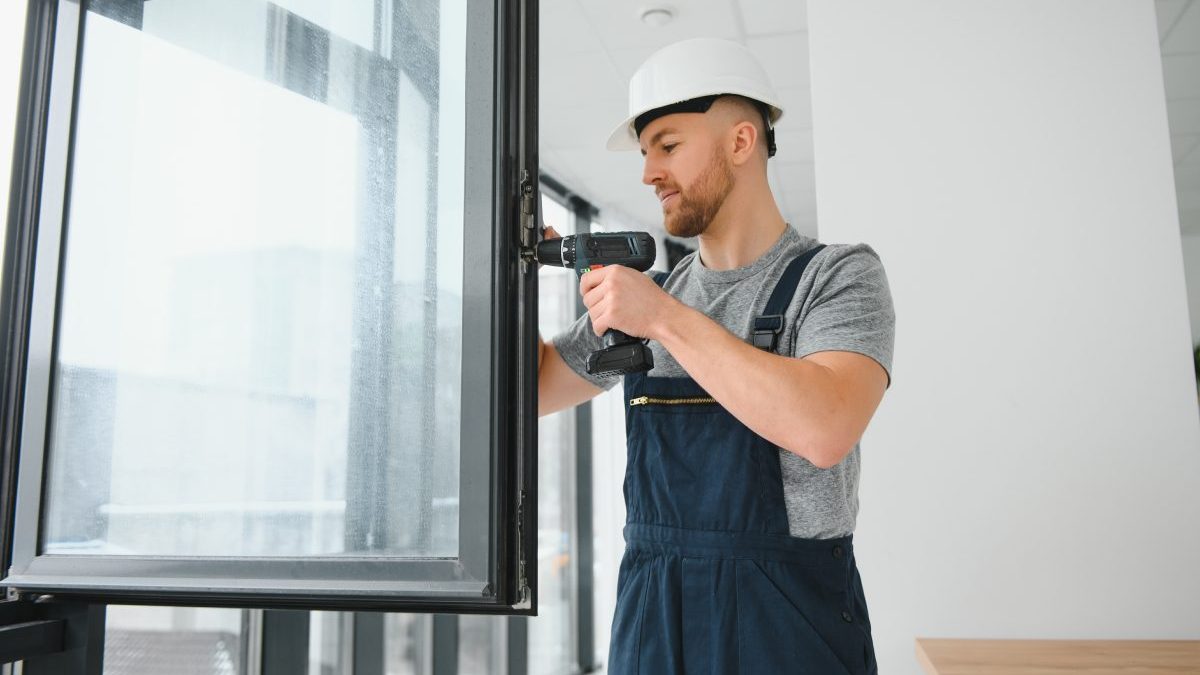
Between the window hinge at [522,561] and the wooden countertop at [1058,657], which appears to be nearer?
the window hinge at [522,561]

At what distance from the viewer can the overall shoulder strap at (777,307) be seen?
1245mm

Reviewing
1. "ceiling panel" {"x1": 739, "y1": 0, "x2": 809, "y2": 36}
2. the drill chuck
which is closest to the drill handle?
the drill chuck

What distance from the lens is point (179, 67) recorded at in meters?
1.34

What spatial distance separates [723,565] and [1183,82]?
342 cm

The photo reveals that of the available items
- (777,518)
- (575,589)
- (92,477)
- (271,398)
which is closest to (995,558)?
(777,518)

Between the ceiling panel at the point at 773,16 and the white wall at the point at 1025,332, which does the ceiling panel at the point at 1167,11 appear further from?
the ceiling panel at the point at 773,16

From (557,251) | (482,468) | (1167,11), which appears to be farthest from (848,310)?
(1167,11)

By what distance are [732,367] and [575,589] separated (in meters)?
4.14

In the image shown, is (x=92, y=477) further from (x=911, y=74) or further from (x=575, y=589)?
(x=575, y=589)

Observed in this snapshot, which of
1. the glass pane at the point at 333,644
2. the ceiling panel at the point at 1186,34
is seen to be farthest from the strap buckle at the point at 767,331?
the ceiling panel at the point at 1186,34

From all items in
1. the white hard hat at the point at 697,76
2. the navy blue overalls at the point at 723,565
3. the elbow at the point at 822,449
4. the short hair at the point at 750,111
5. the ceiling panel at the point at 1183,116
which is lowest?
the navy blue overalls at the point at 723,565

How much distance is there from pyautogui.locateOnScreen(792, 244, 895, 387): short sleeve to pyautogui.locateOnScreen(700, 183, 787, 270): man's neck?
0.49 feet

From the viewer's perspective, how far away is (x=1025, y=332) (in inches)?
83.4

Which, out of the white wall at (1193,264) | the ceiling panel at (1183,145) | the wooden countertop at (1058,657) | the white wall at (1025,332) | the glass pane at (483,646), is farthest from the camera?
the white wall at (1193,264)
